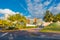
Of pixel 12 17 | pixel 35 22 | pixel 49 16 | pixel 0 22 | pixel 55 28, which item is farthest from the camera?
pixel 35 22

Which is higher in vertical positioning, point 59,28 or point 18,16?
point 18,16

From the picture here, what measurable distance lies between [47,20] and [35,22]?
2921cm

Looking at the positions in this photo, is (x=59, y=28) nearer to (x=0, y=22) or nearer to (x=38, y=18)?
(x=0, y=22)

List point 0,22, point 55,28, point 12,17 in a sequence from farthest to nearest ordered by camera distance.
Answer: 1. point 0,22
2. point 12,17
3. point 55,28

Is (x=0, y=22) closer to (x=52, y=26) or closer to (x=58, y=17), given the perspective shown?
(x=58, y=17)

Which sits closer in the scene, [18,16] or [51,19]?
[18,16]

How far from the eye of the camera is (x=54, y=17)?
109562mm

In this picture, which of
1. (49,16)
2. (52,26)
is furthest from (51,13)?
(52,26)

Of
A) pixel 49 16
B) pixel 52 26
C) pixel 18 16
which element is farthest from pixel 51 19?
pixel 52 26

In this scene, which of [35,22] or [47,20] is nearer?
[47,20]

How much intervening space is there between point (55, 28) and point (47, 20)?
6550cm

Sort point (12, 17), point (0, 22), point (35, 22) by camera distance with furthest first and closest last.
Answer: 1. point (35, 22)
2. point (0, 22)
3. point (12, 17)

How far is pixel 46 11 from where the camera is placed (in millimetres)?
105188

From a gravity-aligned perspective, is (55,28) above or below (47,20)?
below
